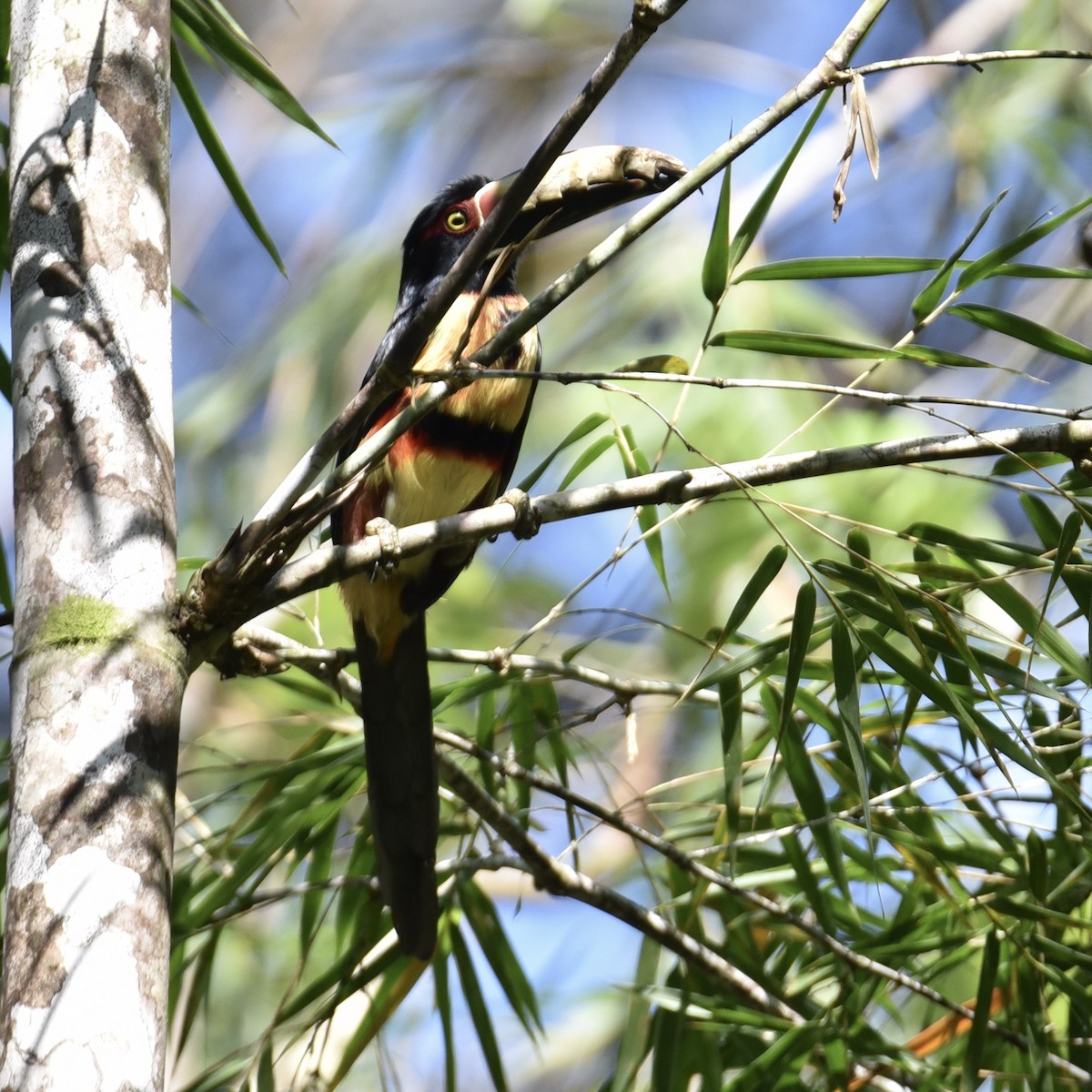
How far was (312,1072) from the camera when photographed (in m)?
2.15

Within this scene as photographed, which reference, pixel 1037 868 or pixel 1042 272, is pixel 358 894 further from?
pixel 1042 272

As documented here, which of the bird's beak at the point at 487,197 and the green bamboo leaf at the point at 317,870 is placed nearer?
the green bamboo leaf at the point at 317,870

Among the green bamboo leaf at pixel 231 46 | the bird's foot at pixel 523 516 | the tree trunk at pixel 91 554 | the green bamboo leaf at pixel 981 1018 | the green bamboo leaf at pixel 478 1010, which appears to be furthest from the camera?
the green bamboo leaf at pixel 478 1010

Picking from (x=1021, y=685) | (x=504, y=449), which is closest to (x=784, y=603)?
(x=504, y=449)

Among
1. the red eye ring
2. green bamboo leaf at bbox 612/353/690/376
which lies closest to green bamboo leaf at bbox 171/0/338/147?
green bamboo leaf at bbox 612/353/690/376

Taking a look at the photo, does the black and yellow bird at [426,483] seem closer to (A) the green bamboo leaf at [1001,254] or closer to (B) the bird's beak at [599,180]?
(B) the bird's beak at [599,180]

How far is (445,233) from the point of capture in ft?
10.5

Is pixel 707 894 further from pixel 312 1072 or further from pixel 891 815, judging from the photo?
pixel 312 1072

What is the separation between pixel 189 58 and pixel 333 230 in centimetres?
162

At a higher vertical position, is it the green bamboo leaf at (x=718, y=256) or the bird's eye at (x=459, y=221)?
the bird's eye at (x=459, y=221)

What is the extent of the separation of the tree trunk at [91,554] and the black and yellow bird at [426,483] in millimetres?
621

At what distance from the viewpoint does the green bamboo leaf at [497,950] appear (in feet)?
8.43

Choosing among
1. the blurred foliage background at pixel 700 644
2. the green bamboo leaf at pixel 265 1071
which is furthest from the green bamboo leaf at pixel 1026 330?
the green bamboo leaf at pixel 265 1071

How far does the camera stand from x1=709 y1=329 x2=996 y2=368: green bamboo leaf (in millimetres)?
1923
